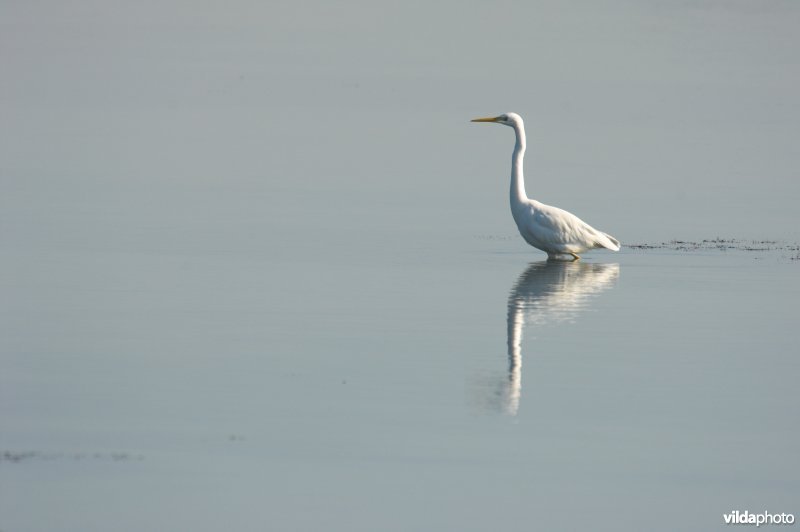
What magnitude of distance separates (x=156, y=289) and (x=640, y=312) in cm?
433

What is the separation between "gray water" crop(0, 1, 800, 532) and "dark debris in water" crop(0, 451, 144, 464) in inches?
1.0

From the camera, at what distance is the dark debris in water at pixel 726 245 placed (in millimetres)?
21625

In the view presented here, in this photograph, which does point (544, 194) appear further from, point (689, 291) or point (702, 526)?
point (702, 526)

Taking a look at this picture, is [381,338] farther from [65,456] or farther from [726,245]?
[726,245]

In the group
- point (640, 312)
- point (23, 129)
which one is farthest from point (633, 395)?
point (23, 129)

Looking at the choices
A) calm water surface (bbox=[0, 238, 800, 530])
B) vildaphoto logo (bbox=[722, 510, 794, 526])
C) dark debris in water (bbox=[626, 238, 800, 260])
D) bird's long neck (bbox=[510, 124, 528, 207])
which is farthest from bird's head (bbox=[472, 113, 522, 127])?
vildaphoto logo (bbox=[722, 510, 794, 526])

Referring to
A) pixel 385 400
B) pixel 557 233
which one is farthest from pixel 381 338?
pixel 557 233

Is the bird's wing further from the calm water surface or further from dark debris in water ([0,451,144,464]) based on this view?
dark debris in water ([0,451,144,464])

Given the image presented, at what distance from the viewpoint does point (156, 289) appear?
53.8 ft

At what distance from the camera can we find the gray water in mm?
9586

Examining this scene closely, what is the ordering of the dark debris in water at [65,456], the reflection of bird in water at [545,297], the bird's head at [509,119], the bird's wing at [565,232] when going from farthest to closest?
the bird's head at [509,119]
the bird's wing at [565,232]
the reflection of bird in water at [545,297]
the dark debris in water at [65,456]

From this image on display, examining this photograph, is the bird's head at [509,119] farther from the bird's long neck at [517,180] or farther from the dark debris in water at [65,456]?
the dark debris in water at [65,456]

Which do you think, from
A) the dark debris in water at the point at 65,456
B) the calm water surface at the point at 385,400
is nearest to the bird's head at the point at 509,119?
the calm water surface at the point at 385,400

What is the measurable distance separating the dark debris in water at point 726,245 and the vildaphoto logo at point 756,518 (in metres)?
12.0
